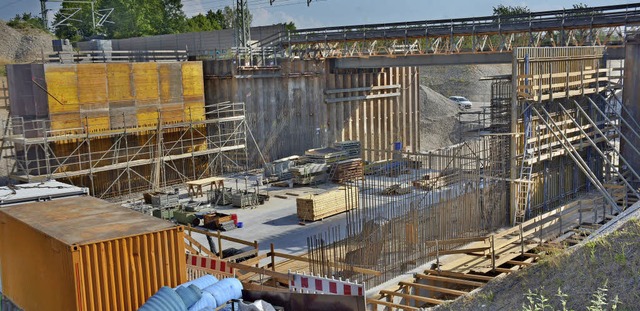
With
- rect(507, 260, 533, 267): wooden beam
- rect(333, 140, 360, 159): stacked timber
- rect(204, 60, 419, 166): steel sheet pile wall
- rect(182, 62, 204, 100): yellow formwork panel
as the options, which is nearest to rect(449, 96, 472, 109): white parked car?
rect(204, 60, 419, 166): steel sheet pile wall

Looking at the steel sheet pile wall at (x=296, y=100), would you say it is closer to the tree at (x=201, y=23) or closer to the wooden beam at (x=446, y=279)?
the wooden beam at (x=446, y=279)

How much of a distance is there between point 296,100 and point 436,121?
956 inches

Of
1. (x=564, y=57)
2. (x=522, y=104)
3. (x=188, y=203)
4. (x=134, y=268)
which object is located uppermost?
(x=564, y=57)

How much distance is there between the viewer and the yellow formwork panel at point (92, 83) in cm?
2719

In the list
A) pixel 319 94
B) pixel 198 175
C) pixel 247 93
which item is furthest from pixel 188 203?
pixel 319 94

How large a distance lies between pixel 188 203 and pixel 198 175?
18.8ft

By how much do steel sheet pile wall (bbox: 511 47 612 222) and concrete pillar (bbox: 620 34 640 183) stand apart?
762 millimetres

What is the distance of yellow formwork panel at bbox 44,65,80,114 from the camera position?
26.2 metres

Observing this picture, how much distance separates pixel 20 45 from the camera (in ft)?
202

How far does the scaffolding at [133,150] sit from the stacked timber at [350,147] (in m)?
4.99

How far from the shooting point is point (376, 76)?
121 feet

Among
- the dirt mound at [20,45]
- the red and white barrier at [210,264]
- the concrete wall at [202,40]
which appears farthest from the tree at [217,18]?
the red and white barrier at [210,264]

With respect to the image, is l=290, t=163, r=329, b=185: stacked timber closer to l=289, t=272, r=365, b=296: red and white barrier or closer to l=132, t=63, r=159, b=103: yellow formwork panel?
l=132, t=63, r=159, b=103: yellow formwork panel

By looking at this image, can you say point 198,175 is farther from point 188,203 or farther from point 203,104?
point 188,203
